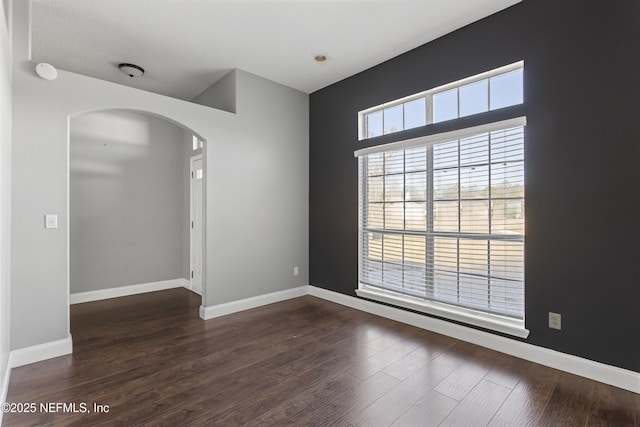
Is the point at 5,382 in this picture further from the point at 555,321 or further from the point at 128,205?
the point at 555,321

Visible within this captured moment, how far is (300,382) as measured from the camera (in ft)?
7.41

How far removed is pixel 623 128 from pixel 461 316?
1.93m

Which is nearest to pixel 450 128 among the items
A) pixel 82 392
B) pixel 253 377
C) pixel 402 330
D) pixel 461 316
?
pixel 461 316

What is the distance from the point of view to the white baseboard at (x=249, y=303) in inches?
142

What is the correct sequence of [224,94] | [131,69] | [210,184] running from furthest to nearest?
[224,94] < [131,69] < [210,184]

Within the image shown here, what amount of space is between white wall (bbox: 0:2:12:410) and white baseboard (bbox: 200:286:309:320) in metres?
1.67

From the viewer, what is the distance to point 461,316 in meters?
2.97

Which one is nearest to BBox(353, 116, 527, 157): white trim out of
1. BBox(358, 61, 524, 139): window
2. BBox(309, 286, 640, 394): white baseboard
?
BBox(358, 61, 524, 139): window

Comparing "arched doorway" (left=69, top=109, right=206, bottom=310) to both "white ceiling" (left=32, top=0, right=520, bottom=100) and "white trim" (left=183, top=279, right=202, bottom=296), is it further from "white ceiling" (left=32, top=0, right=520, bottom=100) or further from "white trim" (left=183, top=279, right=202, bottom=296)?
"white ceiling" (left=32, top=0, right=520, bottom=100)

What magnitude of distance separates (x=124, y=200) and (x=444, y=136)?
4.44 metres

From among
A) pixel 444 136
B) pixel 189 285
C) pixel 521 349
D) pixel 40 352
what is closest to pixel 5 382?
pixel 40 352

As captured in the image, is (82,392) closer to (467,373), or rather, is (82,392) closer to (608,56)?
(467,373)

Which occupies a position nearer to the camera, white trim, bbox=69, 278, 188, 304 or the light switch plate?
the light switch plate

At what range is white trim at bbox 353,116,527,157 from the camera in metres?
2.66
